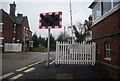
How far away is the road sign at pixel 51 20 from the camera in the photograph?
25.2 ft

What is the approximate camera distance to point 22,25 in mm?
30797

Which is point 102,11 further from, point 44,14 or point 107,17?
point 44,14

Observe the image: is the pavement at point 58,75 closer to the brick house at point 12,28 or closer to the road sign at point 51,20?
the road sign at point 51,20

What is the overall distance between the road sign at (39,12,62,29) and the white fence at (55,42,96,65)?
46.8 inches

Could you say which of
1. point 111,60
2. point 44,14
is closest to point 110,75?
point 111,60

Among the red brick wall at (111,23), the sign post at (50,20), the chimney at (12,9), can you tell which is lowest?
the red brick wall at (111,23)

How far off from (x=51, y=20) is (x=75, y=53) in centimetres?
252

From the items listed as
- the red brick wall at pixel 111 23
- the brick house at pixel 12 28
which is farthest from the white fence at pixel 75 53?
the brick house at pixel 12 28

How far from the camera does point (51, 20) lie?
7734 millimetres

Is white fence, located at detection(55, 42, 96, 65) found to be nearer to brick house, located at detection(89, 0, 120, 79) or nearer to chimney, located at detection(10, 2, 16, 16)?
brick house, located at detection(89, 0, 120, 79)

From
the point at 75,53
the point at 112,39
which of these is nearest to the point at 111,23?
the point at 112,39

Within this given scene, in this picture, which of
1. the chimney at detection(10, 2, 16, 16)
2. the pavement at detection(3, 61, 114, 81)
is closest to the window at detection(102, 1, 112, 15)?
the pavement at detection(3, 61, 114, 81)

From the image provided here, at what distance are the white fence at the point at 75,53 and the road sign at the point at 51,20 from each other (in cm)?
119

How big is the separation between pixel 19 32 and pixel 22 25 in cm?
191
